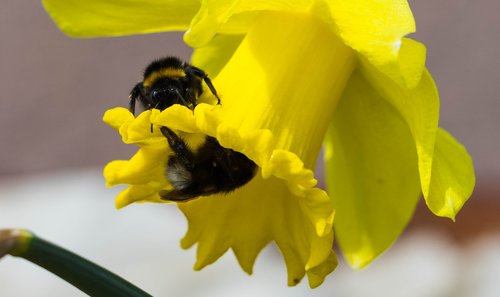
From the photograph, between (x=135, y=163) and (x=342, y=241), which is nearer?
(x=135, y=163)

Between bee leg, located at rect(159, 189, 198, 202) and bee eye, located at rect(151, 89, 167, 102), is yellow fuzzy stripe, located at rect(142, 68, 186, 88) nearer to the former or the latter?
bee eye, located at rect(151, 89, 167, 102)

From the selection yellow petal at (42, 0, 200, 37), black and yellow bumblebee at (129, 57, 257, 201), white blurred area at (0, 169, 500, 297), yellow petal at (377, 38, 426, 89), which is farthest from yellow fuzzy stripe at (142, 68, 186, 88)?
white blurred area at (0, 169, 500, 297)

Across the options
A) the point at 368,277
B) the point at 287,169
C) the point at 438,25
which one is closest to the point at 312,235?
the point at 287,169

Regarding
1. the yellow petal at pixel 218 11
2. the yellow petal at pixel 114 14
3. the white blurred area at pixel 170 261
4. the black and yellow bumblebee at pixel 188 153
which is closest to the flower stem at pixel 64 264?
the black and yellow bumblebee at pixel 188 153

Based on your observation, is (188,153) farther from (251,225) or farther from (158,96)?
(251,225)

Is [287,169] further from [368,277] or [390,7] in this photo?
[368,277]

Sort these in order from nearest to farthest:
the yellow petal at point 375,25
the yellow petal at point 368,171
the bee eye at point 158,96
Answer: the yellow petal at point 375,25
the bee eye at point 158,96
the yellow petal at point 368,171

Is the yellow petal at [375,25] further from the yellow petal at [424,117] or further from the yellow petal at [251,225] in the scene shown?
the yellow petal at [251,225]
